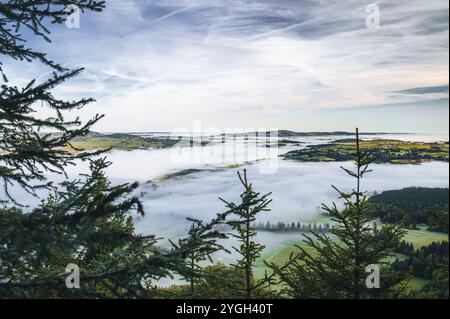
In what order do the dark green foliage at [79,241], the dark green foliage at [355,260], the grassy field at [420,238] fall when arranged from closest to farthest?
the dark green foliage at [79,241]
the dark green foliage at [355,260]
the grassy field at [420,238]

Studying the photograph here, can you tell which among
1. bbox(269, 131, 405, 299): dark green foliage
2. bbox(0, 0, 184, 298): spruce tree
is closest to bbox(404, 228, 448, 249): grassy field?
bbox(269, 131, 405, 299): dark green foliage

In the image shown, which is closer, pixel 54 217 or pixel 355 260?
pixel 54 217

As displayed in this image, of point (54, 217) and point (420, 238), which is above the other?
point (54, 217)

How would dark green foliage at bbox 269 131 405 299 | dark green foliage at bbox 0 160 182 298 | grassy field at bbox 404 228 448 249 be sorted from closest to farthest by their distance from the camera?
dark green foliage at bbox 0 160 182 298
dark green foliage at bbox 269 131 405 299
grassy field at bbox 404 228 448 249

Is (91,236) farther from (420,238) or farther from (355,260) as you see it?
(420,238)

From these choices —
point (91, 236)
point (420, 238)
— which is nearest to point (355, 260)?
point (91, 236)

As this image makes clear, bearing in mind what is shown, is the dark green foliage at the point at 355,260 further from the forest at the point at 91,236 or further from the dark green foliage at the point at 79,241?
the dark green foliage at the point at 79,241

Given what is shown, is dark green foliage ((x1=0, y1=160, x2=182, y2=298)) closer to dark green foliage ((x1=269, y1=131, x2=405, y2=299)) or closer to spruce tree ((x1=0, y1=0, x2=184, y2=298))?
spruce tree ((x1=0, y1=0, x2=184, y2=298))

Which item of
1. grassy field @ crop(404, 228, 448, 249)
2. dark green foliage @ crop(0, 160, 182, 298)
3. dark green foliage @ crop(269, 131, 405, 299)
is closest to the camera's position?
dark green foliage @ crop(0, 160, 182, 298)

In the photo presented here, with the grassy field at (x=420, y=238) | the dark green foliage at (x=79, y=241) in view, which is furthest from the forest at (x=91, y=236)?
the grassy field at (x=420, y=238)

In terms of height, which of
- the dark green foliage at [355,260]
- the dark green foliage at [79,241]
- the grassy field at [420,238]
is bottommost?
the grassy field at [420,238]
